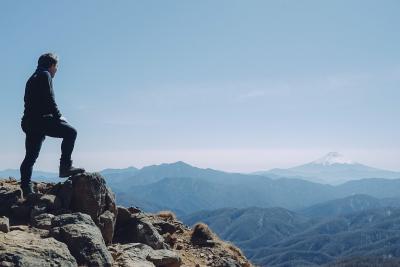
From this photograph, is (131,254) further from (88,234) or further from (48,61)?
(48,61)

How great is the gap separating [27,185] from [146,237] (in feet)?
15.6

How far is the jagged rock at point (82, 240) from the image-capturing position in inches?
473

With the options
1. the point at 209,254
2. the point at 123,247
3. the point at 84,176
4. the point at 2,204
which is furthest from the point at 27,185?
the point at 209,254

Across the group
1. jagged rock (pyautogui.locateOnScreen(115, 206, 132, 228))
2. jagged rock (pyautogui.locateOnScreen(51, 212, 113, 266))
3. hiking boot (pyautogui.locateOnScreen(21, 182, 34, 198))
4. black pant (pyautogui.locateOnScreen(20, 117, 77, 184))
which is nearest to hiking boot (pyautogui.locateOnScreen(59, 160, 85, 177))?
black pant (pyautogui.locateOnScreen(20, 117, 77, 184))

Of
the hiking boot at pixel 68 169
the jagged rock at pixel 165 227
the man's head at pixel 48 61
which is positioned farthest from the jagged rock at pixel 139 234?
the man's head at pixel 48 61

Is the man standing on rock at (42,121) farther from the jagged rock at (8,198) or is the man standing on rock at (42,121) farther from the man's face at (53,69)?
the jagged rock at (8,198)

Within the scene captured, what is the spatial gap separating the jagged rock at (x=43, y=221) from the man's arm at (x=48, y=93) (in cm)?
355

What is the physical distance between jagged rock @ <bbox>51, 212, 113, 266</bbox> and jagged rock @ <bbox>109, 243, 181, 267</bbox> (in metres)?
0.87

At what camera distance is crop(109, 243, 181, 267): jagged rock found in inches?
526

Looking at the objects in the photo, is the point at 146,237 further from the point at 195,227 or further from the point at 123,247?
the point at 195,227

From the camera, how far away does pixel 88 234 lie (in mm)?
12695

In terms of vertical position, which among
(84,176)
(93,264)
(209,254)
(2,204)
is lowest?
(209,254)

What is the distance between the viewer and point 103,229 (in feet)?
51.2

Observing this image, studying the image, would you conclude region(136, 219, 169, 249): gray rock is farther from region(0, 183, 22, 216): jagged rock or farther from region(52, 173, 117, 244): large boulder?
region(0, 183, 22, 216): jagged rock
